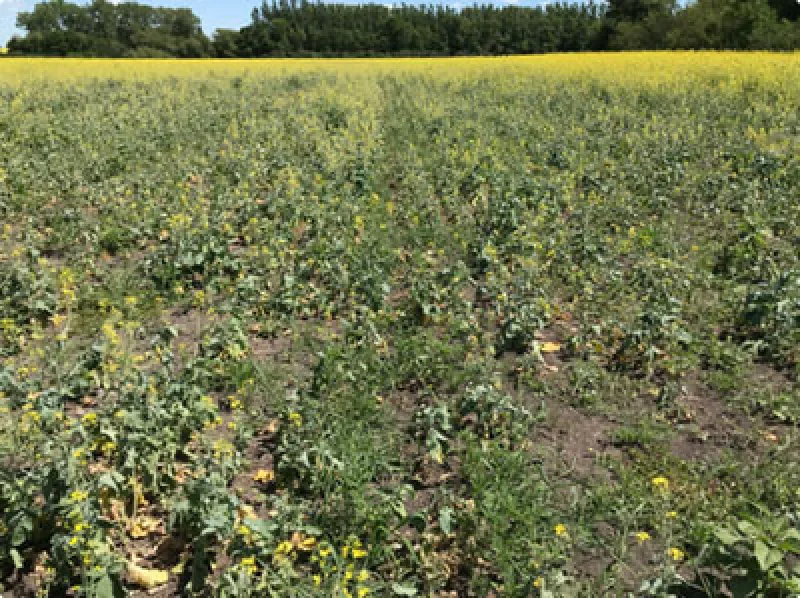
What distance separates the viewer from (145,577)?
11.5ft

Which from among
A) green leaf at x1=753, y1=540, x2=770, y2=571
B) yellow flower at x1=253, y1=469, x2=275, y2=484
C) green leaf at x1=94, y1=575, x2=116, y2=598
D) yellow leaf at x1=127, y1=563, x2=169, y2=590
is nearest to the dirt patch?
green leaf at x1=753, y1=540, x2=770, y2=571

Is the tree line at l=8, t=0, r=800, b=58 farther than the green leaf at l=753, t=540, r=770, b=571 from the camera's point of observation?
Yes

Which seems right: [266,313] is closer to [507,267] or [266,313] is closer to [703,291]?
[507,267]

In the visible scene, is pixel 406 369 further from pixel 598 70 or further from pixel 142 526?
pixel 598 70

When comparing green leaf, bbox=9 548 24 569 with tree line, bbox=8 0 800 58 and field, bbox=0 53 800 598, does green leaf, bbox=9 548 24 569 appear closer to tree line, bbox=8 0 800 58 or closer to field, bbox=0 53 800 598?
field, bbox=0 53 800 598

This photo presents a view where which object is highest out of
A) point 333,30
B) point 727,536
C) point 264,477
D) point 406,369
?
point 333,30

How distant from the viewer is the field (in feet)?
11.5

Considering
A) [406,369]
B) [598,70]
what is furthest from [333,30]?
[406,369]

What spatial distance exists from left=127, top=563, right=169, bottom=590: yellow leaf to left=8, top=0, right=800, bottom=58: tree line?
6195 cm

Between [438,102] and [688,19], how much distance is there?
38.1 meters

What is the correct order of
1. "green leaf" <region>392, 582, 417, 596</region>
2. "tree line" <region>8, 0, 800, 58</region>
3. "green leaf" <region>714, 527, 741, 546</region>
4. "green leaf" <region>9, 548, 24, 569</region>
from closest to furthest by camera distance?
1. "green leaf" <region>714, 527, 741, 546</region>
2. "green leaf" <region>392, 582, 417, 596</region>
3. "green leaf" <region>9, 548, 24, 569</region>
4. "tree line" <region>8, 0, 800, 58</region>

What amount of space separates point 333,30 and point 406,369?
3495 inches

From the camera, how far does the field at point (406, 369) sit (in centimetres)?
351

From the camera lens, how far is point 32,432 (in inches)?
157
